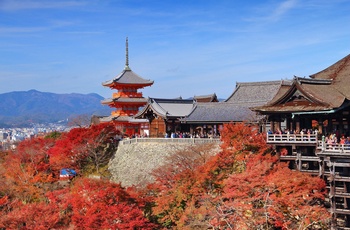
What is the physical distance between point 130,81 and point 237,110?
19879 millimetres

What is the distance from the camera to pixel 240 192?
74.5ft

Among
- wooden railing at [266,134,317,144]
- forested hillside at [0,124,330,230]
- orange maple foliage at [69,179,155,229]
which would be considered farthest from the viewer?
wooden railing at [266,134,317,144]

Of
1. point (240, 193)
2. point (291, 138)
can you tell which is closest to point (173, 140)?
point (291, 138)

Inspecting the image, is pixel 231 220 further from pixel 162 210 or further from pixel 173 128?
pixel 173 128

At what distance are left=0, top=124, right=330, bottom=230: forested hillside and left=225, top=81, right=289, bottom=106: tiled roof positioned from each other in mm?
9995

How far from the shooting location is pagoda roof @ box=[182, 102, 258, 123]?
3553cm

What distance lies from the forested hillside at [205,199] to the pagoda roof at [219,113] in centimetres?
685

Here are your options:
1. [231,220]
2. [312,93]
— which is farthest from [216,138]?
[231,220]

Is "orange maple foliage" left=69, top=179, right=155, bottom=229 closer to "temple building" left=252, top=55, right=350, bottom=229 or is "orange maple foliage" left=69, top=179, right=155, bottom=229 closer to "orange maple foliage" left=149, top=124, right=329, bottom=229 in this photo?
"orange maple foliage" left=149, top=124, right=329, bottom=229

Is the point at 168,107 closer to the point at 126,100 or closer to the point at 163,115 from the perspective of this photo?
the point at 163,115

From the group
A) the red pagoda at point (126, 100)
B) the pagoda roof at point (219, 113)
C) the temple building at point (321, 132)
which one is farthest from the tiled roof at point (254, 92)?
the red pagoda at point (126, 100)

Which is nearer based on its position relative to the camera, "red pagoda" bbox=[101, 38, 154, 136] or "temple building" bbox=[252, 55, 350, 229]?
"temple building" bbox=[252, 55, 350, 229]

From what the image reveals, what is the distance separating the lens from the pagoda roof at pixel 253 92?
122 feet

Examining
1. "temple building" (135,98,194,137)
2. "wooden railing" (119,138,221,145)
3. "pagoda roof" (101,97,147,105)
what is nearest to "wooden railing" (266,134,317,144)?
"wooden railing" (119,138,221,145)
